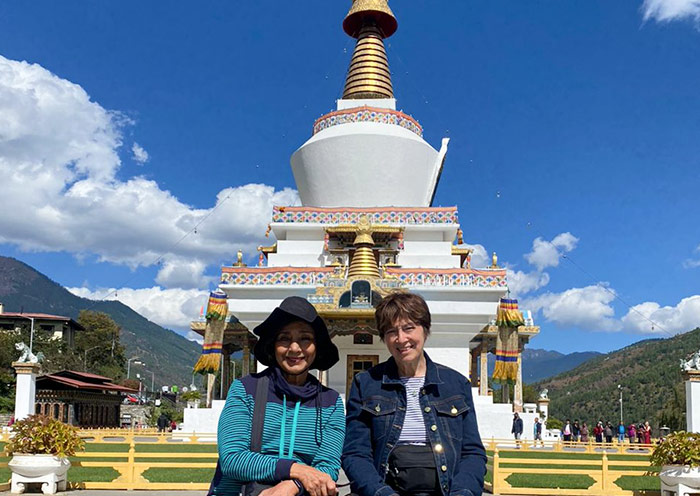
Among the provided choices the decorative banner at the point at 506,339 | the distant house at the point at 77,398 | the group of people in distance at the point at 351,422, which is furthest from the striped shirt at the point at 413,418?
the distant house at the point at 77,398

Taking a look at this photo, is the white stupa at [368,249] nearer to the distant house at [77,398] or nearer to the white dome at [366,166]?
the white dome at [366,166]

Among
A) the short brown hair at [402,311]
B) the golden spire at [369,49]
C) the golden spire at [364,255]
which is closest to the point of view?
the short brown hair at [402,311]

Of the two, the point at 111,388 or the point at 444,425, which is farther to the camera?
the point at 111,388

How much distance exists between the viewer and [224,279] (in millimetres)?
21406

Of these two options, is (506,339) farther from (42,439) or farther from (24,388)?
(42,439)

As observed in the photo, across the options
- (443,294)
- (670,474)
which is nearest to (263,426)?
(670,474)

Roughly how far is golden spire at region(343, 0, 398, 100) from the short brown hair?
25.1m

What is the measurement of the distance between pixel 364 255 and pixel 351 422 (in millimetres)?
17747

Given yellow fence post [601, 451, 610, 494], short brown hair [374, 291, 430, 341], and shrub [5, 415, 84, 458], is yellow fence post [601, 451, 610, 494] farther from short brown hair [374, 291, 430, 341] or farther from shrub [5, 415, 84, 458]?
short brown hair [374, 291, 430, 341]

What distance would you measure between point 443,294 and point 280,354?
17573mm

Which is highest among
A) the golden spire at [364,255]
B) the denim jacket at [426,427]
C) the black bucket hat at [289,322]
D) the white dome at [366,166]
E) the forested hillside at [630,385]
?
the white dome at [366,166]

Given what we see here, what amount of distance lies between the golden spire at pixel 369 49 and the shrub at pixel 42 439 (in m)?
20.3

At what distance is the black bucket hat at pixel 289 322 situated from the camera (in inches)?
152

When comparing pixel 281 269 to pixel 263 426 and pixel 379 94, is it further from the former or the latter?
pixel 263 426
